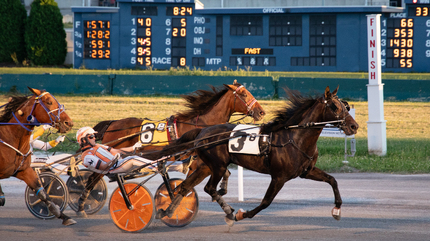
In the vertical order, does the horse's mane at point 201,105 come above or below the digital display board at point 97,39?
below

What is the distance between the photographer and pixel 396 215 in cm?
700

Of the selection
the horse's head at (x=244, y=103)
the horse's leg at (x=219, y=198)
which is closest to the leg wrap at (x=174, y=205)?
the horse's leg at (x=219, y=198)

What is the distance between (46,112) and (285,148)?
9.68 ft

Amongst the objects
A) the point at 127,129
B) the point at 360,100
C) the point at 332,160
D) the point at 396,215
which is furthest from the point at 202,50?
the point at 396,215

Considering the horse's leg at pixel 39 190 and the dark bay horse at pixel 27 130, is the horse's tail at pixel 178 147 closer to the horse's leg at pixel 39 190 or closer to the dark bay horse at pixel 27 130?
the dark bay horse at pixel 27 130

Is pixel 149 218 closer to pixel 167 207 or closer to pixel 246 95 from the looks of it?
pixel 167 207

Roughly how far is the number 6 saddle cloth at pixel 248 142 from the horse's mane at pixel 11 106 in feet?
8.82

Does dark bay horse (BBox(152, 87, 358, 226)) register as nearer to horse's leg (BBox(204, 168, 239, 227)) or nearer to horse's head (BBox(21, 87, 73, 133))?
horse's leg (BBox(204, 168, 239, 227))

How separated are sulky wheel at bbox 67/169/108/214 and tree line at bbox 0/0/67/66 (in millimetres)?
21461

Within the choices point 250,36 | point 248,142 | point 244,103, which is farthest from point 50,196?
point 250,36

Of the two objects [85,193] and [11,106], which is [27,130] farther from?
[85,193]

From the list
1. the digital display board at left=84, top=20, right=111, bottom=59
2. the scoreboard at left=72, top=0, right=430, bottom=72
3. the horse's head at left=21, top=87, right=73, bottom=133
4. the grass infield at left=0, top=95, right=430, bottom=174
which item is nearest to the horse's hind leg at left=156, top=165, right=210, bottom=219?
the horse's head at left=21, top=87, right=73, bottom=133

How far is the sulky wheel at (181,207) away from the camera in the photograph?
652cm

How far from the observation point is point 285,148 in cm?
606
